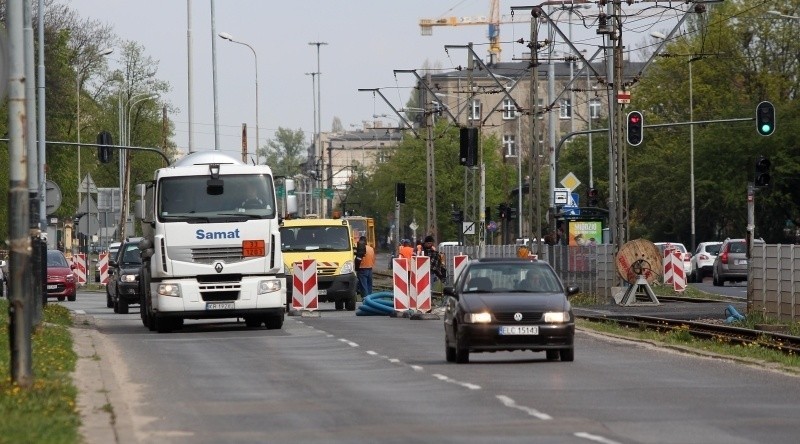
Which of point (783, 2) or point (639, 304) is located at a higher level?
point (783, 2)

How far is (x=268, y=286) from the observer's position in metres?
31.7

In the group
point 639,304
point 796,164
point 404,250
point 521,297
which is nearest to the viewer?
point 521,297

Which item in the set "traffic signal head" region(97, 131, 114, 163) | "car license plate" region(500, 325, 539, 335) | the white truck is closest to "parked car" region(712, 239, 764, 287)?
"traffic signal head" region(97, 131, 114, 163)

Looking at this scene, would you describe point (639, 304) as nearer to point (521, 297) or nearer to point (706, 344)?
point (706, 344)

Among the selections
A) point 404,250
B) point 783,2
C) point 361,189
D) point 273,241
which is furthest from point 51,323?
point 361,189

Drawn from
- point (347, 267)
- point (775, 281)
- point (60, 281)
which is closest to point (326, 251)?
point (347, 267)

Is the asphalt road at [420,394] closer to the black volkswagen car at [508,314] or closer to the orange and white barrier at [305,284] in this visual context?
the black volkswagen car at [508,314]

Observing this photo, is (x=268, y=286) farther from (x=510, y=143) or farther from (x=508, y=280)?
(x=510, y=143)

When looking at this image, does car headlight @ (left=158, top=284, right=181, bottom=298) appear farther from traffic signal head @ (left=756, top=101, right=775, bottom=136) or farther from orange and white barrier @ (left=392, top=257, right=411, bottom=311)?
traffic signal head @ (left=756, top=101, right=775, bottom=136)

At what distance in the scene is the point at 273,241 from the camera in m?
31.5

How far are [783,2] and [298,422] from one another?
7656 cm

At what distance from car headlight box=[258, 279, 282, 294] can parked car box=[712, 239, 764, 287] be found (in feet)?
106

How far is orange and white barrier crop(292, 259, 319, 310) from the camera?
39.8 m

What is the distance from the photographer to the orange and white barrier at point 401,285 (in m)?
38.3
